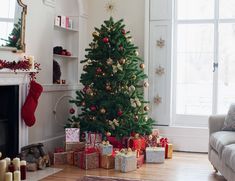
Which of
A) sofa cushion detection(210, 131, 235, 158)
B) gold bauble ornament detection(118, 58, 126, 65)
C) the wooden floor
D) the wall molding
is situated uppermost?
the wall molding

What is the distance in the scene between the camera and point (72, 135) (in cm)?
522

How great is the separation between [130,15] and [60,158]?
8.89 feet

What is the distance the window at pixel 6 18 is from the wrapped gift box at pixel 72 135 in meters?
1.51

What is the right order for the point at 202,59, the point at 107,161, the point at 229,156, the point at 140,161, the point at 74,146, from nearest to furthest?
1. the point at 229,156
2. the point at 107,161
3. the point at 140,161
4. the point at 74,146
5. the point at 202,59

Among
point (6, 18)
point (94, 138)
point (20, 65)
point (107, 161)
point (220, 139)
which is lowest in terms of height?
point (107, 161)

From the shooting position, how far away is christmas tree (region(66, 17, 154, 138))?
5.31 meters

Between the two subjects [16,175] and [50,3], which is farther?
[50,3]

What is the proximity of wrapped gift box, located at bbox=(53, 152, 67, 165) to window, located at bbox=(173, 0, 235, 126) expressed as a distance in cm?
202

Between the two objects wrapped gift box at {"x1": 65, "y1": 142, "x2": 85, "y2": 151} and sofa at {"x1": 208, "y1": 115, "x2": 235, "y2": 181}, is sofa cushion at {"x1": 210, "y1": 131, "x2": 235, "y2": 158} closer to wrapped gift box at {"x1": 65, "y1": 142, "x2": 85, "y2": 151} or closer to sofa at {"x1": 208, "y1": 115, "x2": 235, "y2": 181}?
sofa at {"x1": 208, "y1": 115, "x2": 235, "y2": 181}

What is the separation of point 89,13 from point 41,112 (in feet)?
7.03

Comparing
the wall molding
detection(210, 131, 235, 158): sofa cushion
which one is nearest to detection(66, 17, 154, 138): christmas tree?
the wall molding

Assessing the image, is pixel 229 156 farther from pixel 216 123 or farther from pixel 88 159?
pixel 88 159

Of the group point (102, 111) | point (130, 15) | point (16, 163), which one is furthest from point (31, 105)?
point (130, 15)

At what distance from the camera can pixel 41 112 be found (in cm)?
531
